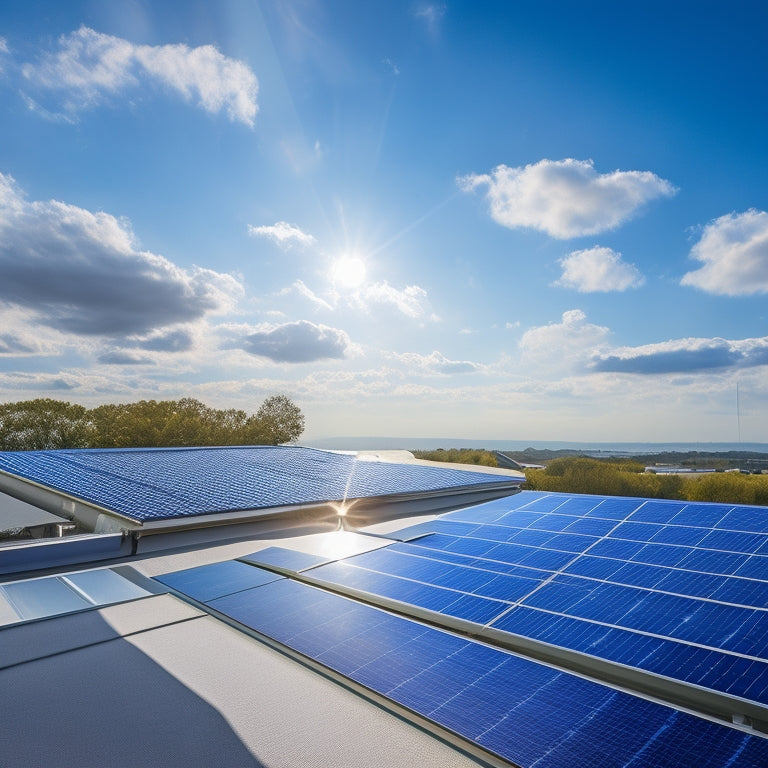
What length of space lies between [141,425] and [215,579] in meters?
49.2

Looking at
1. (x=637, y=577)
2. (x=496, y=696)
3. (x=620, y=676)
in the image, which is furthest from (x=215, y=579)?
(x=637, y=577)

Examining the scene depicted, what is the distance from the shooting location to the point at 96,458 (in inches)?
751

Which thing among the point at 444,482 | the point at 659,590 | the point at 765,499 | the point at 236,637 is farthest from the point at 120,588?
the point at 765,499

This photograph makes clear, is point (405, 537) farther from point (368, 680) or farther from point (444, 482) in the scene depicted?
point (444, 482)

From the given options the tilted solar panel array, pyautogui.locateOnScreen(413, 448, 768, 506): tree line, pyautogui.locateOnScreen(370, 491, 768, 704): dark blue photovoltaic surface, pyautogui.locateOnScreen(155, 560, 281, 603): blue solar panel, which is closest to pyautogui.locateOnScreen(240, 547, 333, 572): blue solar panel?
the tilted solar panel array

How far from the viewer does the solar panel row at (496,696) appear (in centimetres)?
450

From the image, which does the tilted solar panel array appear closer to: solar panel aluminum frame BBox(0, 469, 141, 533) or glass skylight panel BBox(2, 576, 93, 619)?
glass skylight panel BBox(2, 576, 93, 619)

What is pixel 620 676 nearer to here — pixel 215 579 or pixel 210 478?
pixel 215 579

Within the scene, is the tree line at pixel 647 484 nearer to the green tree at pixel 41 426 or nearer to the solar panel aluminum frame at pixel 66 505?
the solar panel aluminum frame at pixel 66 505

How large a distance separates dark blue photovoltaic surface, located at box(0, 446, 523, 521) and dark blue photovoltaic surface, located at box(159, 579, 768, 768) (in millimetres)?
6273

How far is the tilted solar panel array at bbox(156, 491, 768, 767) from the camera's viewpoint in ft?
15.8

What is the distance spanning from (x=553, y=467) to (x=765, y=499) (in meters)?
16.3

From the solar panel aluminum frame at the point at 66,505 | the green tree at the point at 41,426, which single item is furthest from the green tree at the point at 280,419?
the solar panel aluminum frame at the point at 66,505

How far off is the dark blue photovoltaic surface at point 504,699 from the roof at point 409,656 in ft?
0.08
